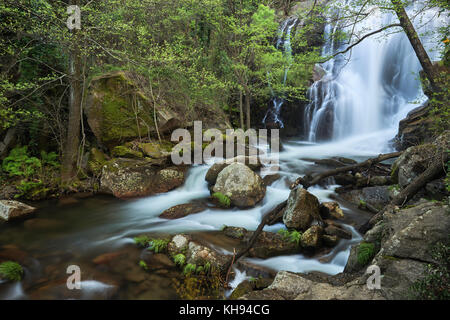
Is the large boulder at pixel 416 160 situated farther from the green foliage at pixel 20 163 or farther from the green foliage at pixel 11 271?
the green foliage at pixel 20 163

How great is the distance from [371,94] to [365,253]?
567 inches

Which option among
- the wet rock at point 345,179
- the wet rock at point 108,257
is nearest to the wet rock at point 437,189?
the wet rock at point 345,179

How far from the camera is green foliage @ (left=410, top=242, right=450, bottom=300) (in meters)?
2.13

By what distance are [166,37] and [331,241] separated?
12.8m

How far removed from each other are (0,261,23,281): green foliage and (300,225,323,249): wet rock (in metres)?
5.08

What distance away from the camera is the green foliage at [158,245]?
4.73m

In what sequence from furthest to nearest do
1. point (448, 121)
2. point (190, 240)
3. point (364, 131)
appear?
point (364, 131) < point (448, 121) < point (190, 240)

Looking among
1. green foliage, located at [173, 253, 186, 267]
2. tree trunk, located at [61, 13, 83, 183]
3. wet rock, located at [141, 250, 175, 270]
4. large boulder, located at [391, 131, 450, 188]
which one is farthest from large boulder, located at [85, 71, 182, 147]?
large boulder, located at [391, 131, 450, 188]

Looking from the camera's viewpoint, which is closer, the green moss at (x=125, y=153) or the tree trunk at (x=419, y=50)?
the tree trunk at (x=419, y=50)

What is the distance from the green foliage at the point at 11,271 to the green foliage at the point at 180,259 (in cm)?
253

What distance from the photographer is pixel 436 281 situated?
86.6 inches
